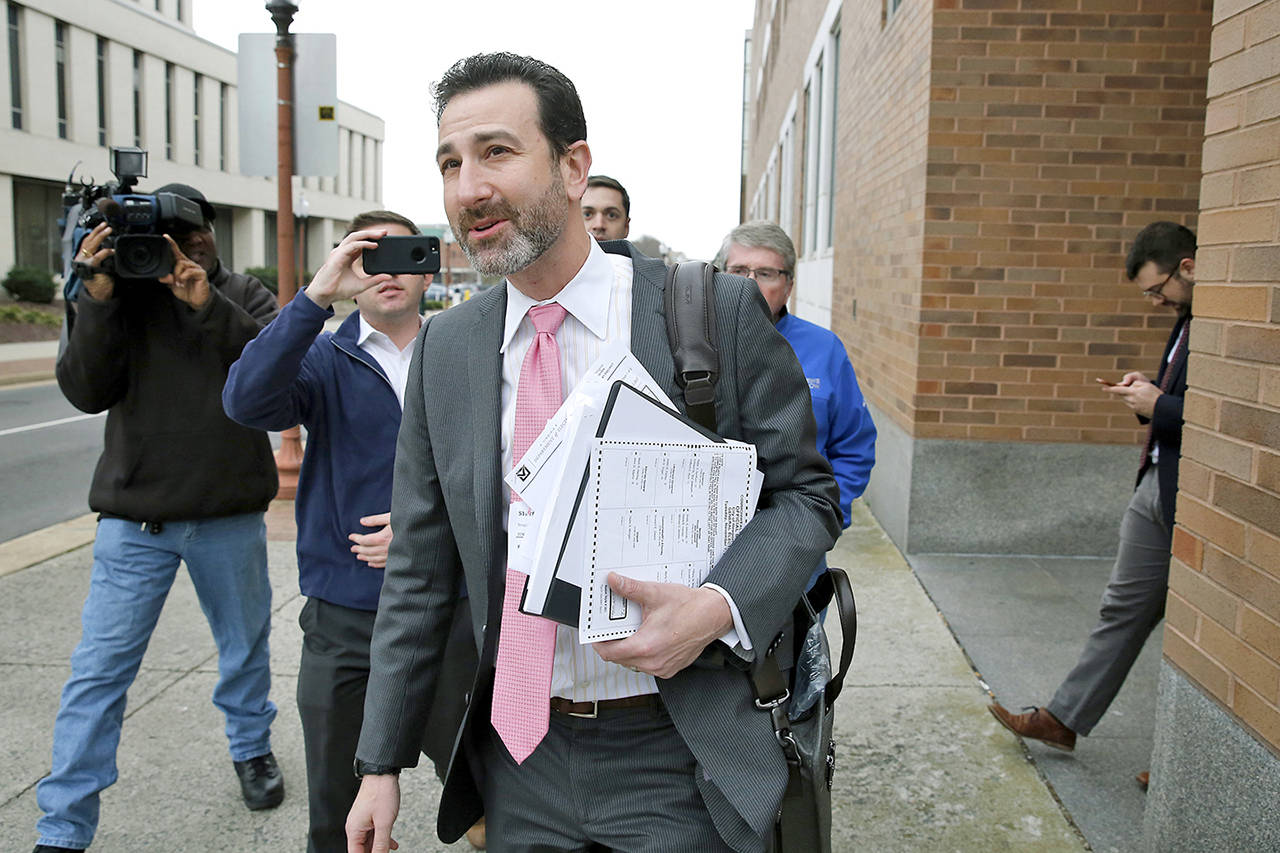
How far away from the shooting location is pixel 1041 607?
5598 mm

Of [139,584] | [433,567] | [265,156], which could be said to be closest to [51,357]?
[265,156]

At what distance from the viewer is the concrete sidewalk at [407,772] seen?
11.5 ft

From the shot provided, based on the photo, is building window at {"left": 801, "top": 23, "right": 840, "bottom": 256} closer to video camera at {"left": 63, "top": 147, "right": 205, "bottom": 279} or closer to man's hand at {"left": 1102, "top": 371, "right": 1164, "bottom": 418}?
man's hand at {"left": 1102, "top": 371, "right": 1164, "bottom": 418}

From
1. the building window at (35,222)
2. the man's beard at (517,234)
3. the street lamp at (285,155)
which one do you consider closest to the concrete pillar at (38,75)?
the building window at (35,222)

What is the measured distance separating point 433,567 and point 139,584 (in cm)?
195

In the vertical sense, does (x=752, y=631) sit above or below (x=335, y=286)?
below

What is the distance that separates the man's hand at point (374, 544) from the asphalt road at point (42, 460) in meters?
6.26

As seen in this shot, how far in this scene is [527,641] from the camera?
1.82 meters

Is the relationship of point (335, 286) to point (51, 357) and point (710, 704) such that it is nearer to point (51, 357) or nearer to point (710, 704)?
point (710, 704)

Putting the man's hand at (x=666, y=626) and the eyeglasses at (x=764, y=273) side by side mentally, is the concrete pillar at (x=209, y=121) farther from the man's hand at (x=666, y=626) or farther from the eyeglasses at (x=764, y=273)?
the man's hand at (x=666, y=626)

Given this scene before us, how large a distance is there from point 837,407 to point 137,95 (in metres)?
47.3

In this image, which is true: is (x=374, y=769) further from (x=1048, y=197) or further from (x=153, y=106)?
(x=153, y=106)

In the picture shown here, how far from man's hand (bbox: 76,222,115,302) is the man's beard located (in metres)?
2.03

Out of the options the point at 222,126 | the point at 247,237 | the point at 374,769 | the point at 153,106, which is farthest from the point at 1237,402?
the point at 247,237
